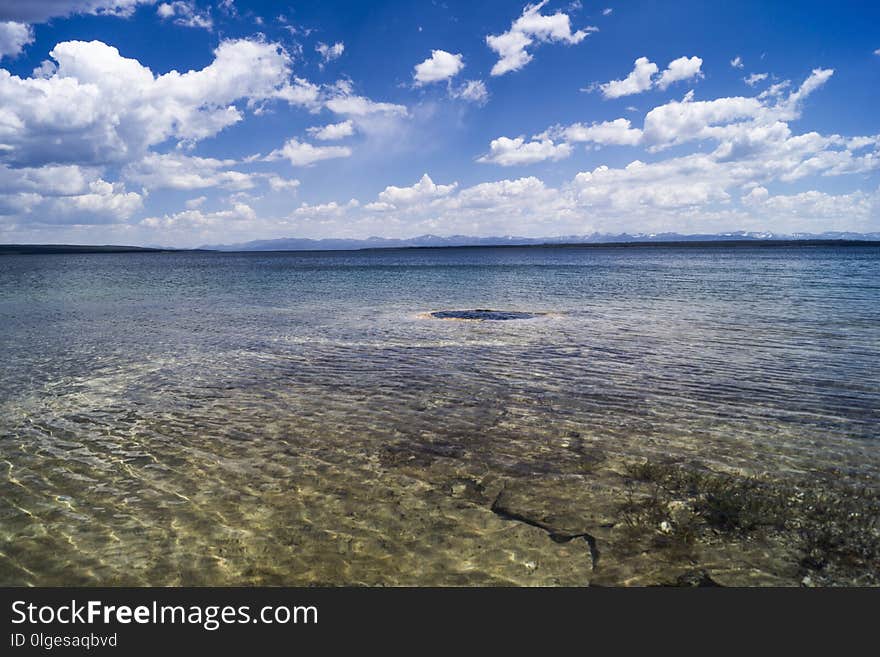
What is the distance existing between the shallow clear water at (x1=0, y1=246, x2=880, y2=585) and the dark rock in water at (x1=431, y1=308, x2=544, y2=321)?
6745 mm

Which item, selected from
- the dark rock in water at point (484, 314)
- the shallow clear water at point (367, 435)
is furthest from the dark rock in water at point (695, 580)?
the dark rock in water at point (484, 314)

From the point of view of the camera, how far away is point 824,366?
17.9 metres

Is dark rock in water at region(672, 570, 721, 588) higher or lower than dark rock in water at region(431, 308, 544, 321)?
lower

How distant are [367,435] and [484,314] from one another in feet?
80.0

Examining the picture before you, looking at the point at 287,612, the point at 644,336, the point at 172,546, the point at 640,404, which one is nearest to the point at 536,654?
the point at 287,612

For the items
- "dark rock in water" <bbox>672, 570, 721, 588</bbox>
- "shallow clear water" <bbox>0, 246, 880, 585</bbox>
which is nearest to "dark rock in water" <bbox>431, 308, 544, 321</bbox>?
"shallow clear water" <bbox>0, 246, 880, 585</bbox>

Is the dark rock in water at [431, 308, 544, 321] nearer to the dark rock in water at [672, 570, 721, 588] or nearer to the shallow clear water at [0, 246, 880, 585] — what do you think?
the shallow clear water at [0, 246, 880, 585]

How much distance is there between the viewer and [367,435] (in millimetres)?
11867

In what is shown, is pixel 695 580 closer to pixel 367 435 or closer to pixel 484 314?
pixel 367 435

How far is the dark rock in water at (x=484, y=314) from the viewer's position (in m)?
33.9

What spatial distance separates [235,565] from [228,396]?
9324 mm

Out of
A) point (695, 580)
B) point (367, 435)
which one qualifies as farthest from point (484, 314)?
point (695, 580)

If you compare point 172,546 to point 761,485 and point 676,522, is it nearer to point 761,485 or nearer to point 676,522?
point 676,522

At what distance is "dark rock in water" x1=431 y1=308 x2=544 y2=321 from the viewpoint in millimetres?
33906
